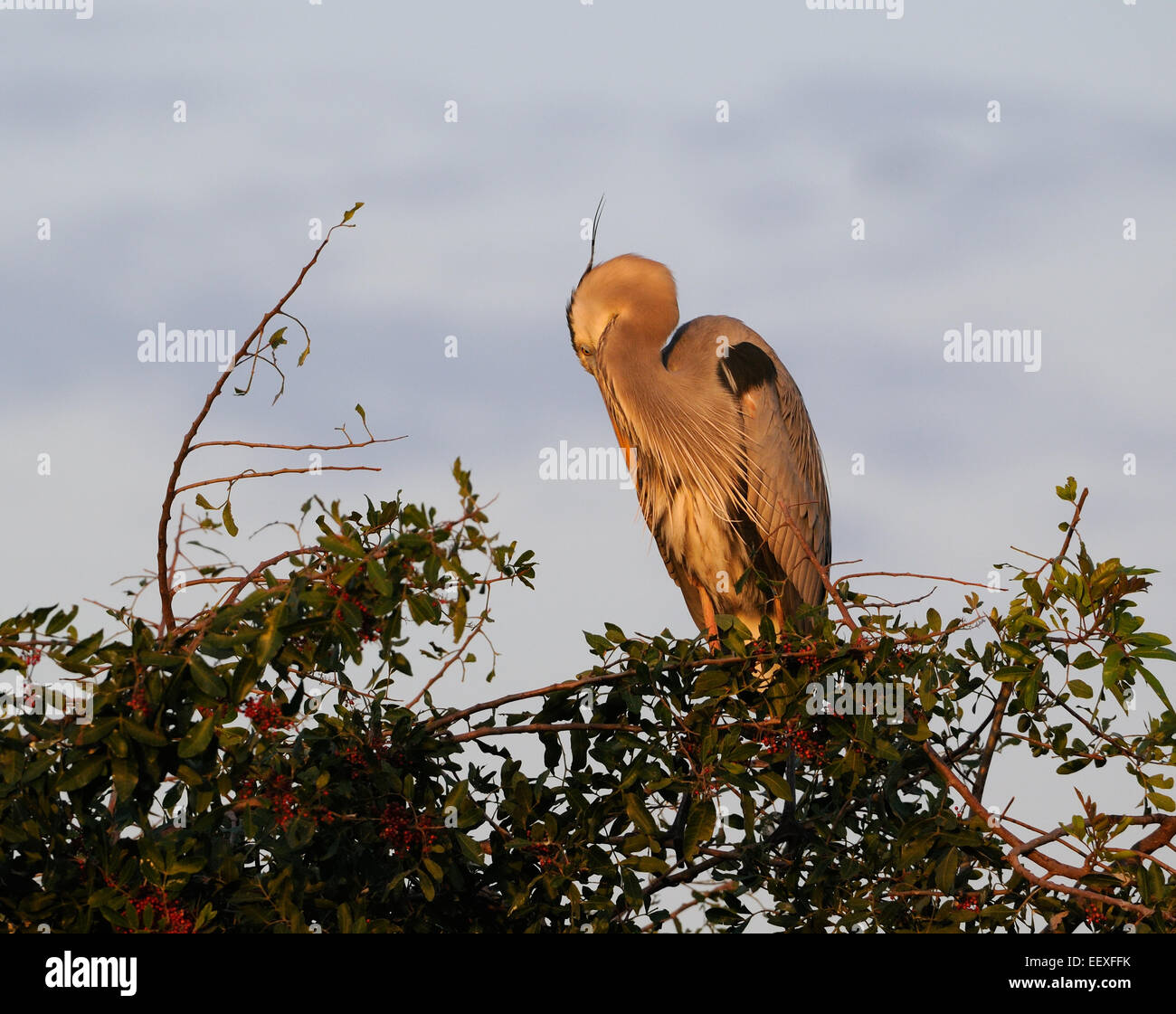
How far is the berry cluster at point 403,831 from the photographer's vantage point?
8.68ft

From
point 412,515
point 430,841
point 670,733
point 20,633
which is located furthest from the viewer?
point 670,733

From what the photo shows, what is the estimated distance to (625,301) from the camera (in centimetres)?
576

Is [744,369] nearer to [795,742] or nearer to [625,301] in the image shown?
[625,301]

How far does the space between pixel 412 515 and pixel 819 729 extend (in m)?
1.36

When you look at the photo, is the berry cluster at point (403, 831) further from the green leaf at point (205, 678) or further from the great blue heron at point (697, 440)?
the great blue heron at point (697, 440)

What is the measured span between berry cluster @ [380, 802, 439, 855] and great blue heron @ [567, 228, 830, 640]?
125 inches

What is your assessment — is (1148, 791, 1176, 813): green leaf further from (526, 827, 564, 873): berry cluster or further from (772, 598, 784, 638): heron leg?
(526, 827, 564, 873): berry cluster

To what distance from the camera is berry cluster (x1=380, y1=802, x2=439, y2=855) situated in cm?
Answer: 264
